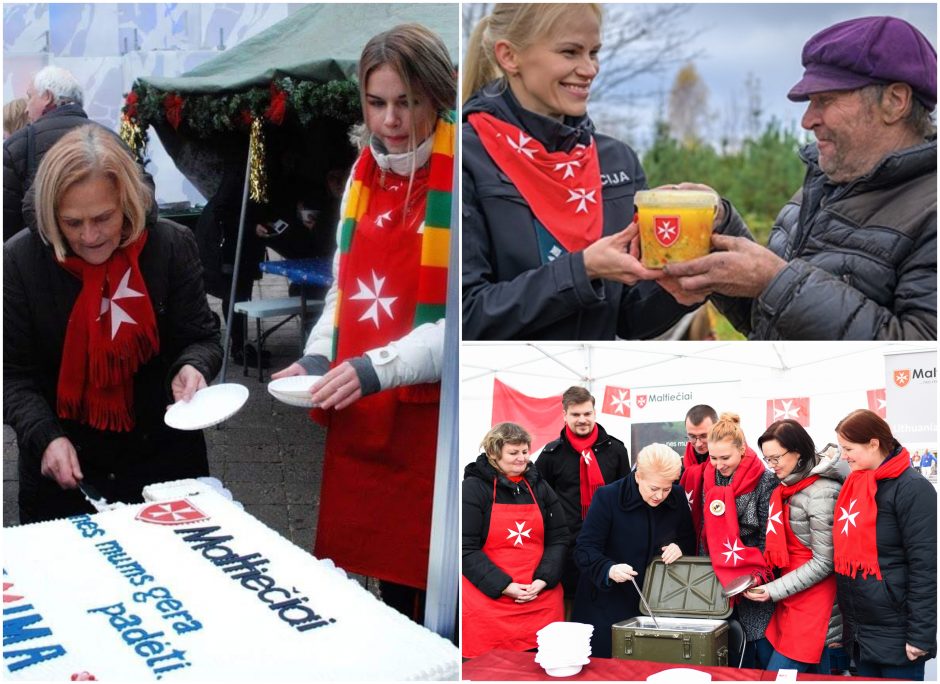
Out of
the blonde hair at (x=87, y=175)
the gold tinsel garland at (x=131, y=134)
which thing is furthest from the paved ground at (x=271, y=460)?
the gold tinsel garland at (x=131, y=134)

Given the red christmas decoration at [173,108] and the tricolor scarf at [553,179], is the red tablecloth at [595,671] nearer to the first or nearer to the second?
the tricolor scarf at [553,179]

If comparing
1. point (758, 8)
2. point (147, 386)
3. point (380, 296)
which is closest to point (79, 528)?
point (147, 386)

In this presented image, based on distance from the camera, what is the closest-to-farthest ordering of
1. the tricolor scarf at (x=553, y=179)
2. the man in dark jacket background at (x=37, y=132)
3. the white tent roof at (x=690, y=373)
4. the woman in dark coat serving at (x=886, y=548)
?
the tricolor scarf at (x=553, y=179) < the white tent roof at (x=690, y=373) < the woman in dark coat serving at (x=886, y=548) < the man in dark jacket background at (x=37, y=132)

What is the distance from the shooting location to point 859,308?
1.70 meters

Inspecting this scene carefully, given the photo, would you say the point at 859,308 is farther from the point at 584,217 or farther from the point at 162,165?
the point at 162,165

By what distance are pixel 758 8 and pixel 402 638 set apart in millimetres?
1415

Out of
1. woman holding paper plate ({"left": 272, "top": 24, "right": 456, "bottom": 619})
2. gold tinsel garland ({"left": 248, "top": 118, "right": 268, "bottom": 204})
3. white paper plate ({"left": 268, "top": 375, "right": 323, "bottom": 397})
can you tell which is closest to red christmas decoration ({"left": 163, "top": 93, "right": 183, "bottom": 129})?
gold tinsel garland ({"left": 248, "top": 118, "right": 268, "bottom": 204})

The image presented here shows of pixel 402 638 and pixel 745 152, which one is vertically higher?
pixel 745 152

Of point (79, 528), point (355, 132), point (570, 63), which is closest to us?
point (570, 63)

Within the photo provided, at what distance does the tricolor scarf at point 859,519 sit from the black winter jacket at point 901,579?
0.04ft

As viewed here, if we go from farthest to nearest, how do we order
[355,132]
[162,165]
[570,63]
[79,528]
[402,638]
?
[162,165]
[355,132]
[79,528]
[570,63]
[402,638]

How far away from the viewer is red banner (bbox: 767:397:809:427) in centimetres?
209

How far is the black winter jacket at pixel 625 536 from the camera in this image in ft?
7.22

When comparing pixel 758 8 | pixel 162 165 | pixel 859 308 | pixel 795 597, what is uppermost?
pixel 758 8
